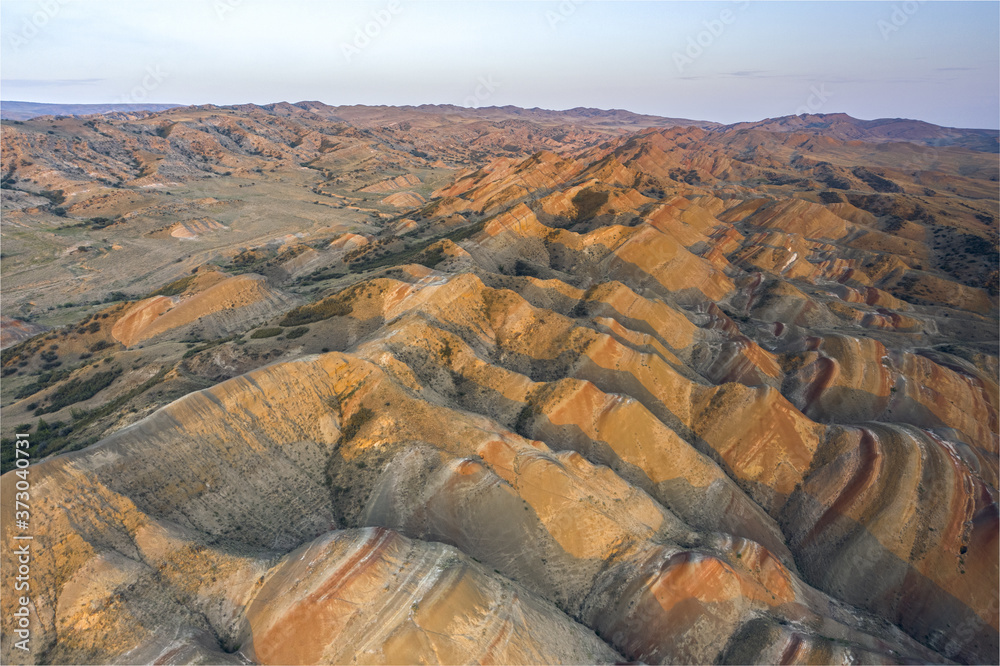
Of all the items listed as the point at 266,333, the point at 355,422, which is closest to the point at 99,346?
the point at 266,333

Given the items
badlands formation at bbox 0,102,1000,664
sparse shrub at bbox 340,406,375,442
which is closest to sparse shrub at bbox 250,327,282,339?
badlands formation at bbox 0,102,1000,664

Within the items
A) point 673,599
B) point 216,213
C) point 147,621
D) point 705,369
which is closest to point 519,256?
point 705,369

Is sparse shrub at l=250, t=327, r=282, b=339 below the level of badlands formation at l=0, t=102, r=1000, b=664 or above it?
above

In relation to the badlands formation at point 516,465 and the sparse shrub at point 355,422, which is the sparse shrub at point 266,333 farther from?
the sparse shrub at point 355,422

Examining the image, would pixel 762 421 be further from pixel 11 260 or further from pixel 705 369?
pixel 11 260

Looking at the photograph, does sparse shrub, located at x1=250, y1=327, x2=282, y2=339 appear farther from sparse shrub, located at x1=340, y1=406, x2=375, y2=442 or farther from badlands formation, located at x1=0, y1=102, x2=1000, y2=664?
sparse shrub, located at x1=340, y1=406, x2=375, y2=442

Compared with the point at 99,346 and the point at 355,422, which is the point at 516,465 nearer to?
the point at 355,422

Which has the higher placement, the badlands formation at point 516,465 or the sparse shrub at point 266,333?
the sparse shrub at point 266,333

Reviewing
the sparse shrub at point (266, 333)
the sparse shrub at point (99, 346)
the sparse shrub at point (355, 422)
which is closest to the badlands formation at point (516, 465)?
the sparse shrub at point (355, 422)
